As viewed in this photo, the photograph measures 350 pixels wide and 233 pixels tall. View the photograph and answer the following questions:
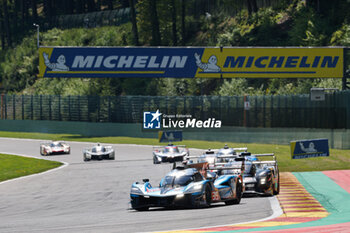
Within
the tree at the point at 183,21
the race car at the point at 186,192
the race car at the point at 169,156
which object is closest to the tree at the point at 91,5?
the tree at the point at 183,21

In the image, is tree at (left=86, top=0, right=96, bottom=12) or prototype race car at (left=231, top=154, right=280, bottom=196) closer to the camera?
prototype race car at (left=231, top=154, right=280, bottom=196)

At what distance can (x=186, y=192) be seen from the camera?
19.5m

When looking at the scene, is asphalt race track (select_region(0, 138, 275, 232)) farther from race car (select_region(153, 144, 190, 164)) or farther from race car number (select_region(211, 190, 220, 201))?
race car (select_region(153, 144, 190, 164))

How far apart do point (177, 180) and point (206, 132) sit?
3638cm

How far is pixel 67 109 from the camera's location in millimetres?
66250

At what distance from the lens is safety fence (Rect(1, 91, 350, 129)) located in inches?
1900

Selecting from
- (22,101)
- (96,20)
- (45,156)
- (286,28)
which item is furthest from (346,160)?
(96,20)

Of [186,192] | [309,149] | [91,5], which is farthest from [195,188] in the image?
[91,5]

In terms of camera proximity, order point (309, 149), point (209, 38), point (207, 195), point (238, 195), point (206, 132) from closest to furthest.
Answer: point (207, 195) < point (238, 195) < point (309, 149) < point (206, 132) < point (209, 38)

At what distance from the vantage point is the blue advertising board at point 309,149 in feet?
83.9

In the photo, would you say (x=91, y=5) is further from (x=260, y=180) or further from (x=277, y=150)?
(x=260, y=180)

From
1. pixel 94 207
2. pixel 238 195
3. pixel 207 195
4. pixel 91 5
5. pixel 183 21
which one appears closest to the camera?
pixel 207 195

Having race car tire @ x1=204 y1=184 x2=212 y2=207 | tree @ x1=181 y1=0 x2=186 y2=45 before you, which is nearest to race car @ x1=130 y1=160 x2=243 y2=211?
race car tire @ x1=204 y1=184 x2=212 y2=207

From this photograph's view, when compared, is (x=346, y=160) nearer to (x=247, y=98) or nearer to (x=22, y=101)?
(x=247, y=98)
